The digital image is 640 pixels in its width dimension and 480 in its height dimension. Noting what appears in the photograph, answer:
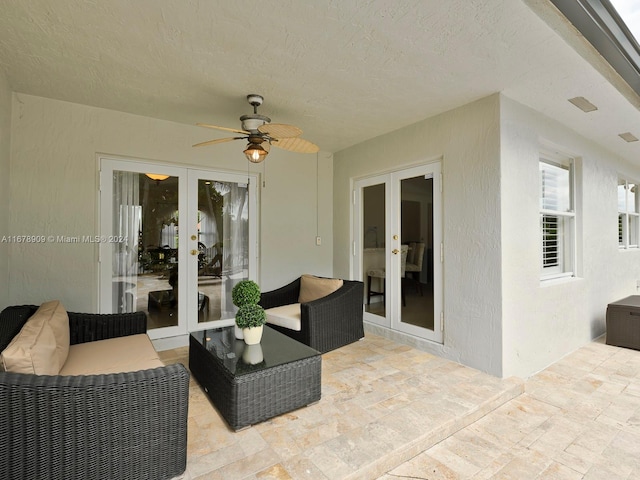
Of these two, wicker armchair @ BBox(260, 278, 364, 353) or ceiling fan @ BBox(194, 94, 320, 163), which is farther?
wicker armchair @ BBox(260, 278, 364, 353)

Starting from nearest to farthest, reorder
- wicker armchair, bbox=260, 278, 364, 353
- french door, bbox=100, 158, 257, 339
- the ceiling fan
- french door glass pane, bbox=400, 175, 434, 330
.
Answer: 1. the ceiling fan
2. wicker armchair, bbox=260, 278, 364, 353
3. french door, bbox=100, 158, 257, 339
4. french door glass pane, bbox=400, 175, 434, 330

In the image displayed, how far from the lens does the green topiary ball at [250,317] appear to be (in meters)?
2.52

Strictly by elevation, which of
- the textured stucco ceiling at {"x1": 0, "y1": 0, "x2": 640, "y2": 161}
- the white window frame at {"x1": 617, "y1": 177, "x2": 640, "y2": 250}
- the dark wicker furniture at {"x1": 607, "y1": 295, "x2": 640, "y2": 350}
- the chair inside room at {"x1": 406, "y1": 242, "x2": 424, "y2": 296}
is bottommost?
the dark wicker furniture at {"x1": 607, "y1": 295, "x2": 640, "y2": 350}

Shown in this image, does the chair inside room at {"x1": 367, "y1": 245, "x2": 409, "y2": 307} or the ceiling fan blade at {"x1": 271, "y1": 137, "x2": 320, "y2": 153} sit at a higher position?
the ceiling fan blade at {"x1": 271, "y1": 137, "x2": 320, "y2": 153}

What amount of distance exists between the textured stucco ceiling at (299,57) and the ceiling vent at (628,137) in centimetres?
58

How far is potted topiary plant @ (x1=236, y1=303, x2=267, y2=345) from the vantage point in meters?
2.52

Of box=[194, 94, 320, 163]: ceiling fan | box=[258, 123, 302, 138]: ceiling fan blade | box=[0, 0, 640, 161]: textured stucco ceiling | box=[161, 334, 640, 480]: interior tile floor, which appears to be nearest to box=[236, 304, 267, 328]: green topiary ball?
box=[161, 334, 640, 480]: interior tile floor

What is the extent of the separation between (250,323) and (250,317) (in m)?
0.05

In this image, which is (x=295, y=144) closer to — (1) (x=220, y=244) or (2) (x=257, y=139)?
(2) (x=257, y=139)

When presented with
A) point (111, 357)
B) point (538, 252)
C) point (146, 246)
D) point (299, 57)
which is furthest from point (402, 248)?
point (111, 357)

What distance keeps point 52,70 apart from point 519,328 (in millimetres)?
4405

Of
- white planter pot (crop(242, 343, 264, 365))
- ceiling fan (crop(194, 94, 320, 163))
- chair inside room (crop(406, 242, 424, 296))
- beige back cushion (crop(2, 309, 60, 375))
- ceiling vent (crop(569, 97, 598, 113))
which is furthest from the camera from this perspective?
chair inside room (crop(406, 242, 424, 296))

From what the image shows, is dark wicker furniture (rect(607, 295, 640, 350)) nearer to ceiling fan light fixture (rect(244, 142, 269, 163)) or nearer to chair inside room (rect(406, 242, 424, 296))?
chair inside room (rect(406, 242, 424, 296))

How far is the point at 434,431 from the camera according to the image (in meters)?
2.04
